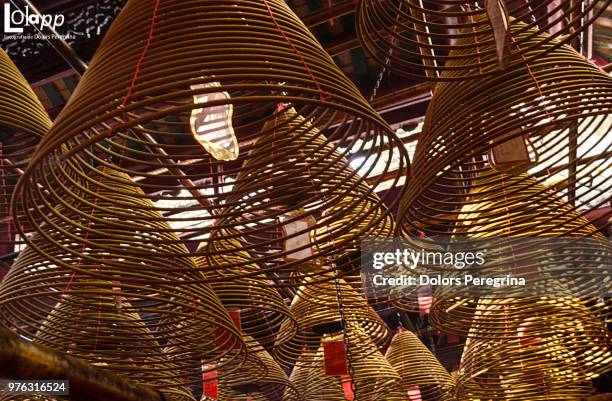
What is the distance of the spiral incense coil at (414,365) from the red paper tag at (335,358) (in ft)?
6.57

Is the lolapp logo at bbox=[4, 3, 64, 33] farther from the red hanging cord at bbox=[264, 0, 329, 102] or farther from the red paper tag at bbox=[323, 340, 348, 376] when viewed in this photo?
the red hanging cord at bbox=[264, 0, 329, 102]

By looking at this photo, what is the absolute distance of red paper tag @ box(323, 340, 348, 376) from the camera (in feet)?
11.5

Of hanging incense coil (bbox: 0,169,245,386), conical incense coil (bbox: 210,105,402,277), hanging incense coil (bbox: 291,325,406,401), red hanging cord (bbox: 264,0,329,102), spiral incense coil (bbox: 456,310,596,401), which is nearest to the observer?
red hanging cord (bbox: 264,0,329,102)

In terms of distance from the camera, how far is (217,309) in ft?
7.66

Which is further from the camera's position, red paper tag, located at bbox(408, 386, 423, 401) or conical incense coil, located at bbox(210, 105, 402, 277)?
red paper tag, located at bbox(408, 386, 423, 401)

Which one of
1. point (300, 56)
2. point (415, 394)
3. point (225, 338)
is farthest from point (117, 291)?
point (415, 394)

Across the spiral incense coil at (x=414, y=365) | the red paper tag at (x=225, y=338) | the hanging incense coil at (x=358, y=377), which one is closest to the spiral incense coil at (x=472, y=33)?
the red paper tag at (x=225, y=338)

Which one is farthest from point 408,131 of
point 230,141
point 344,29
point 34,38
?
point 230,141

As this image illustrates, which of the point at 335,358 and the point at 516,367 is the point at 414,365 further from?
the point at 335,358

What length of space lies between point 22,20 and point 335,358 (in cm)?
302

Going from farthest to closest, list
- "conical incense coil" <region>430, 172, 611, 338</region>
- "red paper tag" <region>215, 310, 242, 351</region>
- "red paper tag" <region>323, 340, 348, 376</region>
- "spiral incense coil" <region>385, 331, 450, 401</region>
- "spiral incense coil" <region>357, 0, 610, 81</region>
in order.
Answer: "spiral incense coil" <region>385, 331, 450, 401</region> → "red paper tag" <region>323, 340, 348, 376</region> → "conical incense coil" <region>430, 172, 611, 338</region> → "red paper tag" <region>215, 310, 242, 351</region> → "spiral incense coil" <region>357, 0, 610, 81</region>

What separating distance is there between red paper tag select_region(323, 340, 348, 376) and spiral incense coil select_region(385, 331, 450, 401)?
200 centimetres

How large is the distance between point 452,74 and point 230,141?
0.94 m

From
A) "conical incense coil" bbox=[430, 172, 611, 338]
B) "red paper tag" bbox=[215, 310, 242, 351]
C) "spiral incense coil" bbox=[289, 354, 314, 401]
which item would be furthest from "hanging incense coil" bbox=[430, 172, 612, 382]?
"spiral incense coil" bbox=[289, 354, 314, 401]
